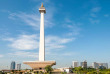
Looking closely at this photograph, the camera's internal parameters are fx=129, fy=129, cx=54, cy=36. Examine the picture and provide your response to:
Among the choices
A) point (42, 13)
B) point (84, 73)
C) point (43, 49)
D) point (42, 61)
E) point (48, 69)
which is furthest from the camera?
point (42, 13)

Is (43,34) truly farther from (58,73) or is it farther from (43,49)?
(58,73)

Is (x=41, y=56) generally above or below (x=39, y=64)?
above

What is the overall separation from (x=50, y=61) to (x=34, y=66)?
834 centimetres

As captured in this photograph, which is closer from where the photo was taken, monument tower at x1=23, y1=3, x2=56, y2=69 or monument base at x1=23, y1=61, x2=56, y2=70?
monument base at x1=23, y1=61, x2=56, y2=70

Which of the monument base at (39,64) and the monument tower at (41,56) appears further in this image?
the monument tower at (41,56)

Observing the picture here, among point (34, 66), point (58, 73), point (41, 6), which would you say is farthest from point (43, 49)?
point (41, 6)

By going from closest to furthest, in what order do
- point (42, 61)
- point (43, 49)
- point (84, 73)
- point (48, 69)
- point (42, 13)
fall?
point (48, 69), point (84, 73), point (42, 61), point (43, 49), point (42, 13)

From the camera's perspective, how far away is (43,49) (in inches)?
2421

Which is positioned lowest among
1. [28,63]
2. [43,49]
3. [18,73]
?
[18,73]

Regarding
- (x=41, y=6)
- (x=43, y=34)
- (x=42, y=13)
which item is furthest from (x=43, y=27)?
(x=41, y=6)

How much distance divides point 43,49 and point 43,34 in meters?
7.44

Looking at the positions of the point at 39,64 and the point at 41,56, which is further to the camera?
the point at 41,56

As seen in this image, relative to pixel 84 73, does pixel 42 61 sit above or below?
above

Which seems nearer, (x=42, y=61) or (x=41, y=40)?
(x=42, y=61)
